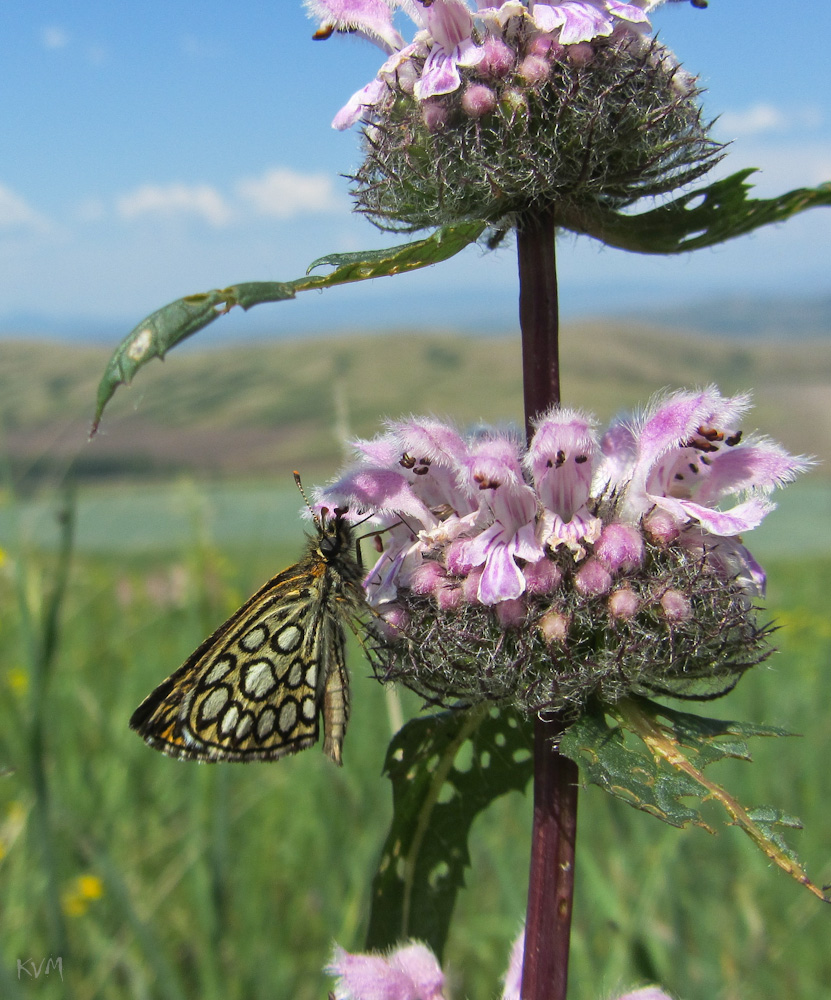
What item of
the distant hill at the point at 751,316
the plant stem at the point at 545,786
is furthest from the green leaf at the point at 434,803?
the distant hill at the point at 751,316

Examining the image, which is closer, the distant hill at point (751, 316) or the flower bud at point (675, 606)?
the flower bud at point (675, 606)

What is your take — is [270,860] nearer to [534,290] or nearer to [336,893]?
[336,893]

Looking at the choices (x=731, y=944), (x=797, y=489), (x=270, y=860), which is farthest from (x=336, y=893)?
(x=797, y=489)

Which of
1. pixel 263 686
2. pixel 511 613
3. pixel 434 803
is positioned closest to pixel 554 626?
pixel 511 613

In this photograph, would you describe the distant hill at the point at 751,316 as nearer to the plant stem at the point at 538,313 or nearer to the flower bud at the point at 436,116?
the plant stem at the point at 538,313

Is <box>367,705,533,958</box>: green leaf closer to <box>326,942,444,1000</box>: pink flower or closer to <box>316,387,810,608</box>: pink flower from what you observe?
<box>326,942,444,1000</box>: pink flower

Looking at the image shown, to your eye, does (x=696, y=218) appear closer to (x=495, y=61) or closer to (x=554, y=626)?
(x=495, y=61)
